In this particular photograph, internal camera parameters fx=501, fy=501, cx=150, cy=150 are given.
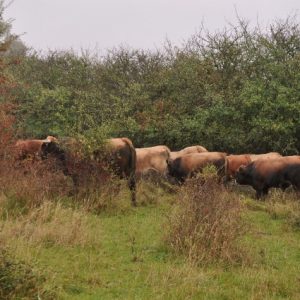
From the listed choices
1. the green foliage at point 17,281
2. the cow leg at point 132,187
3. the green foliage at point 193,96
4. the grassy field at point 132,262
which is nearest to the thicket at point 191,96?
the green foliage at point 193,96

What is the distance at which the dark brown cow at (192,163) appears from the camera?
1622 cm

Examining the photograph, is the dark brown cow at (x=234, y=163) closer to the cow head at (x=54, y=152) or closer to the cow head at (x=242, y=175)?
the cow head at (x=242, y=175)

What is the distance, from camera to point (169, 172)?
1723cm

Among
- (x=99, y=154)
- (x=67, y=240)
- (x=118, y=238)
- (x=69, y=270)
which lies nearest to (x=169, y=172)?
(x=99, y=154)

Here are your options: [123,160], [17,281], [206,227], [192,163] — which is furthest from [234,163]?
[17,281]

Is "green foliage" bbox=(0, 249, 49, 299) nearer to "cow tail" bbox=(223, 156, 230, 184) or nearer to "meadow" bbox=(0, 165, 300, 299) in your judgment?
"meadow" bbox=(0, 165, 300, 299)

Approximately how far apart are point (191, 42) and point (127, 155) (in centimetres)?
1084

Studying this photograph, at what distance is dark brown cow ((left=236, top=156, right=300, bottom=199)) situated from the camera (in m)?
14.8

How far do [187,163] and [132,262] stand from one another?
9435 millimetres

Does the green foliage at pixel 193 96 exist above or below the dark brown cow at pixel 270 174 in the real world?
above

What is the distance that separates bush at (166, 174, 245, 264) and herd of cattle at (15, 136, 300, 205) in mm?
4977

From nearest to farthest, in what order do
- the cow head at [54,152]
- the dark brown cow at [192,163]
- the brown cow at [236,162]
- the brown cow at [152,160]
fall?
the cow head at [54,152] < the dark brown cow at [192,163] < the brown cow at [236,162] < the brown cow at [152,160]

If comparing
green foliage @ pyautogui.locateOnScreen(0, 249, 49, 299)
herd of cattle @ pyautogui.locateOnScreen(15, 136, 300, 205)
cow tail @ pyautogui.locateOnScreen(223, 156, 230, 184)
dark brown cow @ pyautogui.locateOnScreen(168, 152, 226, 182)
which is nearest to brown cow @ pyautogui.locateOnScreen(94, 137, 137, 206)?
herd of cattle @ pyautogui.locateOnScreen(15, 136, 300, 205)

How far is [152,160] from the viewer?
17812 millimetres
